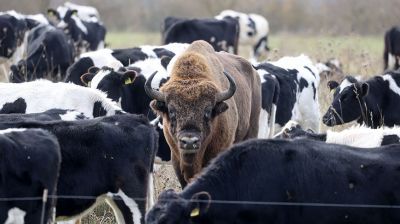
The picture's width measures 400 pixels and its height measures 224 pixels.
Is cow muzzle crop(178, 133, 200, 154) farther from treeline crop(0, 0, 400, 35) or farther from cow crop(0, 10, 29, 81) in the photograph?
treeline crop(0, 0, 400, 35)

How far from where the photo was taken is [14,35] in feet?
74.9

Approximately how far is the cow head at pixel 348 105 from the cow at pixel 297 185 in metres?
5.76

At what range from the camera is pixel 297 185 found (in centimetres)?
734

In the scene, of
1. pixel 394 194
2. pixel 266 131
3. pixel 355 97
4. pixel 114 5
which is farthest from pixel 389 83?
pixel 114 5

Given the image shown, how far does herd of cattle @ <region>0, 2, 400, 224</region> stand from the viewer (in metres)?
7.26

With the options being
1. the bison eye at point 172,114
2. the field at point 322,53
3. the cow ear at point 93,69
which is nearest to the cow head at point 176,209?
the bison eye at point 172,114

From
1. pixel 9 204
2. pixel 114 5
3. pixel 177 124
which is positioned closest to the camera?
pixel 9 204

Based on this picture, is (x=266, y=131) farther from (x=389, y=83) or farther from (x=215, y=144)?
(x=215, y=144)

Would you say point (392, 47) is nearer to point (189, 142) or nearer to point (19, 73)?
point (19, 73)

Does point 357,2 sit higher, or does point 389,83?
point 389,83

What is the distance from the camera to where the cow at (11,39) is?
22.5 meters

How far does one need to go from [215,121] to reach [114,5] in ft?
129

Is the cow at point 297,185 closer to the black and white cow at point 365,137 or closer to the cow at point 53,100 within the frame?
the black and white cow at point 365,137

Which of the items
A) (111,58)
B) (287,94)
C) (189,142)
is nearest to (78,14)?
(111,58)
